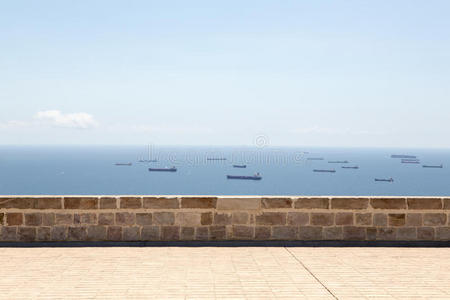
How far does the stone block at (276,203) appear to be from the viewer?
7.91 metres

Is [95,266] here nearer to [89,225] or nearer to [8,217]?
[89,225]

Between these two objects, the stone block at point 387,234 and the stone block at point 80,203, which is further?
the stone block at point 387,234

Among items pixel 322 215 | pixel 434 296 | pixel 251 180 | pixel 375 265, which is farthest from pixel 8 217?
pixel 251 180

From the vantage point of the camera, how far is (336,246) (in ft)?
24.8

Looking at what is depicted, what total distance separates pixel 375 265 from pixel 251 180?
450ft

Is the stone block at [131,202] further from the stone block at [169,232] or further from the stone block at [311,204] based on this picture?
the stone block at [311,204]

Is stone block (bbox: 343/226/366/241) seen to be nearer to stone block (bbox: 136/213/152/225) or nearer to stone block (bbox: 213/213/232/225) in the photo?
stone block (bbox: 213/213/232/225)

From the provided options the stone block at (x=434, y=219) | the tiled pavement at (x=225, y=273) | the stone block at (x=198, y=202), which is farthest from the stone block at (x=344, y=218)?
the stone block at (x=198, y=202)

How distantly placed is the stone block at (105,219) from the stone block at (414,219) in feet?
17.6

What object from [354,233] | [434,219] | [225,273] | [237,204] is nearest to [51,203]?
[237,204]

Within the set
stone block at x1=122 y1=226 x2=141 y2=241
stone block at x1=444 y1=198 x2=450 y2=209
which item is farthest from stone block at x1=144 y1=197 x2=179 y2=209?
stone block at x1=444 y1=198 x2=450 y2=209

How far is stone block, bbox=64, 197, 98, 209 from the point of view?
7785 millimetres

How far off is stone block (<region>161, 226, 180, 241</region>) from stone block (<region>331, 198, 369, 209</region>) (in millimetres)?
2841

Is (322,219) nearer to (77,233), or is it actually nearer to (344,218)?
(344,218)
